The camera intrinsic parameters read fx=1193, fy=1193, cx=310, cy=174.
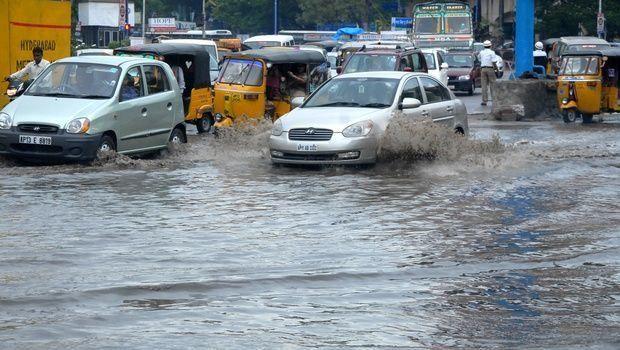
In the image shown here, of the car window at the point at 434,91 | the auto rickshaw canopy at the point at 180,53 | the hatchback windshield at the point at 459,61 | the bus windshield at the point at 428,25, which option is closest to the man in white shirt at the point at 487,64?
the hatchback windshield at the point at 459,61

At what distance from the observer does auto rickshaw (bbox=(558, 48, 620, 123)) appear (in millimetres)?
27125

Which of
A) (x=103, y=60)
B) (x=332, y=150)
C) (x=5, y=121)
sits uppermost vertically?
(x=103, y=60)

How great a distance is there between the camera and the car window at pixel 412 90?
17812 millimetres

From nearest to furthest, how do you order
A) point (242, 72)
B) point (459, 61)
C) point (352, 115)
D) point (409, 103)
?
1. point (352, 115)
2. point (409, 103)
3. point (242, 72)
4. point (459, 61)

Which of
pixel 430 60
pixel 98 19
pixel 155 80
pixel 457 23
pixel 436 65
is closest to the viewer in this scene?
pixel 155 80

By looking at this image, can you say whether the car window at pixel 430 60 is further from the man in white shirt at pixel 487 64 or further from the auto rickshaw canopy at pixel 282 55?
the auto rickshaw canopy at pixel 282 55

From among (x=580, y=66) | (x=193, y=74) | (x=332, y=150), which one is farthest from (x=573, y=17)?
(x=332, y=150)

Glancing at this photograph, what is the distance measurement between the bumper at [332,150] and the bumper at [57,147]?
2.62 metres

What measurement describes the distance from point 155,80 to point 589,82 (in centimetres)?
1237

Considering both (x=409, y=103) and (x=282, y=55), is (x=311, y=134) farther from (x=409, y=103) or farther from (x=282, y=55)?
(x=282, y=55)

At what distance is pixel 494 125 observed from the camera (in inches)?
1091

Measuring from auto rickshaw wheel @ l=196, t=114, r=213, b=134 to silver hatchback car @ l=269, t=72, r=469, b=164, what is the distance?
20.5 feet

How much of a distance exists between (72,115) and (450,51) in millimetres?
31057

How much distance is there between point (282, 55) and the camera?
22.8 metres
